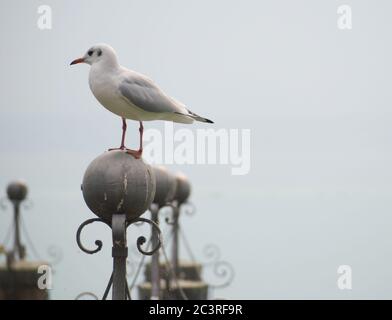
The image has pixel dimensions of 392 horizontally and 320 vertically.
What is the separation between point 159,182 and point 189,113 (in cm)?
258

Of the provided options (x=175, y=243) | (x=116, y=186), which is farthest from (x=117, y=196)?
(x=175, y=243)

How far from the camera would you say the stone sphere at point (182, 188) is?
32.3 ft

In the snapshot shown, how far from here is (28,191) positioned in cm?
1160

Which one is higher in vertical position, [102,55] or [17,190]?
[102,55]

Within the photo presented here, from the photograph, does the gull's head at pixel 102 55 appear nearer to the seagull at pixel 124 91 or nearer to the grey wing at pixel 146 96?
the seagull at pixel 124 91

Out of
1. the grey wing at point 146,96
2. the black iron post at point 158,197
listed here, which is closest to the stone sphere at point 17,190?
the black iron post at point 158,197

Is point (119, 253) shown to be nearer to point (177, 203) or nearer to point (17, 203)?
point (177, 203)

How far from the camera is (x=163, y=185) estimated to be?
8164 millimetres

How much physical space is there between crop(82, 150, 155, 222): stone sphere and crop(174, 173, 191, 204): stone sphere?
4.79 meters

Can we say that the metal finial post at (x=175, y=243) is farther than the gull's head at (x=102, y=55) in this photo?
Yes

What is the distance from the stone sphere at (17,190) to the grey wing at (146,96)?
644 centimetres

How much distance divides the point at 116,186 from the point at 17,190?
687 cm

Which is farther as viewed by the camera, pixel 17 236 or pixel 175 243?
pixel 17 236
